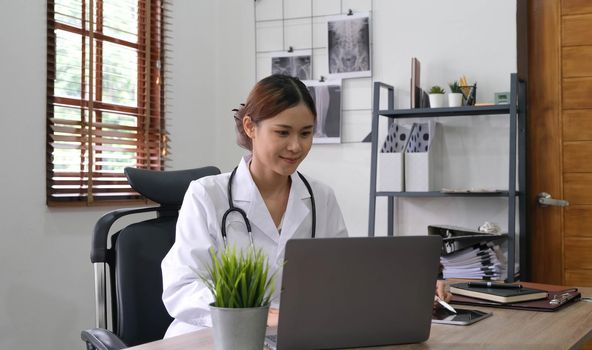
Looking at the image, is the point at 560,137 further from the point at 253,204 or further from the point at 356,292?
the point at 356,292

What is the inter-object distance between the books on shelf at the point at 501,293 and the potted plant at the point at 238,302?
79cm

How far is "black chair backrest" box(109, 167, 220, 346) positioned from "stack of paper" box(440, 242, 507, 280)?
1305 millimetres

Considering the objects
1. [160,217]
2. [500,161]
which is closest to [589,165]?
[500,161]

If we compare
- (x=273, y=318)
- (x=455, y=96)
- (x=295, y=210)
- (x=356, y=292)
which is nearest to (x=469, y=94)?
(x=455, y=96)

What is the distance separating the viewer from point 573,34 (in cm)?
313

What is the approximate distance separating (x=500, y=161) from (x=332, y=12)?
3.65ft

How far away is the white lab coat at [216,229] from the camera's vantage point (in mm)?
1579

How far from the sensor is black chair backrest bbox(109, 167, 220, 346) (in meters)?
1.83

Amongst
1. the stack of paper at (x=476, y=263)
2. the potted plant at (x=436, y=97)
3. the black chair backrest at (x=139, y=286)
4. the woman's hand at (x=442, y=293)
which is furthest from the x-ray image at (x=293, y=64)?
the woman's hand at (x=442, y=293)

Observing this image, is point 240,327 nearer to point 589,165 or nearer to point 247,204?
point 247,204

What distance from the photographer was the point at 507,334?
1.37 m

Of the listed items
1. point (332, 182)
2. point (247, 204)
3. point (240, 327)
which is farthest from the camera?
point (332, 182)

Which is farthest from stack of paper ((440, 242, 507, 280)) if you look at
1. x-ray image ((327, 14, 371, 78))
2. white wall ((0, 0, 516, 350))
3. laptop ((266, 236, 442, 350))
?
laptop ((266, 236, 442, 350))

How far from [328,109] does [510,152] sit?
96 centimetres
